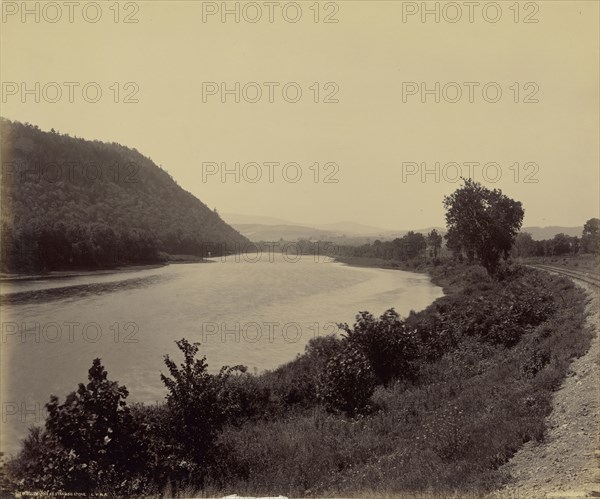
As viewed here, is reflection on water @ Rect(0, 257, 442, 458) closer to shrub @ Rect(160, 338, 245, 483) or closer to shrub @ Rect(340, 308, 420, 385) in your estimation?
shrub @ Rect(340, 308, 420, 385)

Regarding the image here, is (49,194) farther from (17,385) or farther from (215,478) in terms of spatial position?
(215,478)

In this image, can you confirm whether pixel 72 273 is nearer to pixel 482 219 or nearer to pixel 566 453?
pixel 482 219

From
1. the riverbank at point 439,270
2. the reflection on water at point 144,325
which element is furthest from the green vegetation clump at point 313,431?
the riverbank at point 439,270

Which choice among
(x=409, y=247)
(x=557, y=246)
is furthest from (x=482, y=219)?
(x=409, y=247)

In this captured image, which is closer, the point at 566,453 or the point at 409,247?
the point at 566,453

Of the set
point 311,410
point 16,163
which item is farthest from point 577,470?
point 16,163

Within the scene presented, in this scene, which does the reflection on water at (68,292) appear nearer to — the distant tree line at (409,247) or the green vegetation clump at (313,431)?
the green vegetation clump at (313,431)

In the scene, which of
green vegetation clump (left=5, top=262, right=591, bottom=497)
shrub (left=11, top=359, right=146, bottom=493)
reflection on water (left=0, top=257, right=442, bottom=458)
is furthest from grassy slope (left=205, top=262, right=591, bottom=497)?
reflection on water (left=0, top=257, right=442, bottom=458)
